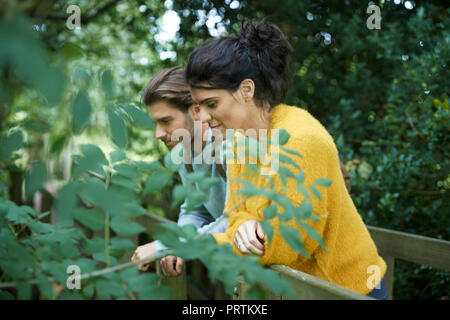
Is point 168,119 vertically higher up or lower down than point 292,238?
higher up

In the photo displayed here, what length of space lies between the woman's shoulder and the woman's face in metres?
0.13

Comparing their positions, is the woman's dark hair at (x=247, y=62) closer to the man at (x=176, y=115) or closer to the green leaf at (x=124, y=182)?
the man at (x=176, y=115)

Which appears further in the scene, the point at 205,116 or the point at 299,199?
the point at 205,116

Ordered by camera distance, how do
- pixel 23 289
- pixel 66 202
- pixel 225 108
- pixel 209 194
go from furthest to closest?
pixel 209 194, pixel 225 108, pixel 23 289, pixel 66 202

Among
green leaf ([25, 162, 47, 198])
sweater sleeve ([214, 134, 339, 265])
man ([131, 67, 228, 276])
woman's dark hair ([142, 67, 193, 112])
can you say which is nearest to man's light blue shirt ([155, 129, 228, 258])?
man ([131, 67, 228, 276])

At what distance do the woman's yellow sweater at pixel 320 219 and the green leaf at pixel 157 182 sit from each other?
44 centimetres

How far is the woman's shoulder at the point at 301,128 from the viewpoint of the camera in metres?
1.52

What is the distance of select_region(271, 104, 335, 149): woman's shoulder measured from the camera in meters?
1.52

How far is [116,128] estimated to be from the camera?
0.93 m

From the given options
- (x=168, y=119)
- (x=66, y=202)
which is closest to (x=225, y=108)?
(x=168, y=119)

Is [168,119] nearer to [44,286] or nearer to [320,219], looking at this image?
[320,219]

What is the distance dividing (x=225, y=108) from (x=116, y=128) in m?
0.90

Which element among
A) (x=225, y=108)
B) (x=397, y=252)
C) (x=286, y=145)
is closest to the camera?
(x=286, y=145)
